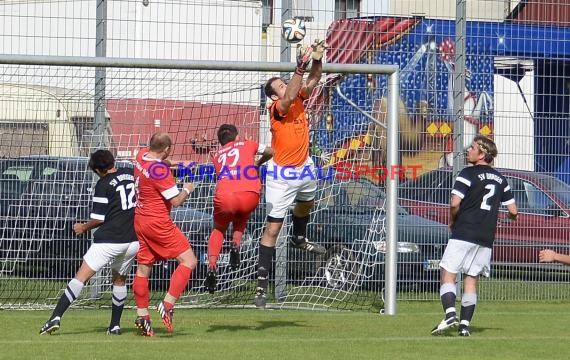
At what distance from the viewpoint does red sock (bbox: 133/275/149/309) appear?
1265 centimetres

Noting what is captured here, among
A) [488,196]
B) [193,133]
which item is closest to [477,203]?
[488,196]

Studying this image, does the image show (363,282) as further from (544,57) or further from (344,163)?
(544,57)

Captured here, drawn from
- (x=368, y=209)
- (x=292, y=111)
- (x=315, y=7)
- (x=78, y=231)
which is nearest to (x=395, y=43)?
(x=315, y=7)

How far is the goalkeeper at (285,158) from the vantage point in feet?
43.9

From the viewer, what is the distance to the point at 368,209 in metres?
16.8

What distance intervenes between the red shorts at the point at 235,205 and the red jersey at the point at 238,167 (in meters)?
0.06

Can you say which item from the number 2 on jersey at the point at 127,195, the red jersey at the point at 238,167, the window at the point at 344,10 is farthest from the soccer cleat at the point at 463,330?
the window at the point at 344,10

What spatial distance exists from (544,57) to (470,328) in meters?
5.88

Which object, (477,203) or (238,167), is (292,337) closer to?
(238,167)

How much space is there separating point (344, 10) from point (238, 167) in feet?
16.6

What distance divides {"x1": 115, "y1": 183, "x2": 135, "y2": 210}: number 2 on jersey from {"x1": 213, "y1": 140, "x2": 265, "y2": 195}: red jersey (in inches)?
40.5

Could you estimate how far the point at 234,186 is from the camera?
530 inches

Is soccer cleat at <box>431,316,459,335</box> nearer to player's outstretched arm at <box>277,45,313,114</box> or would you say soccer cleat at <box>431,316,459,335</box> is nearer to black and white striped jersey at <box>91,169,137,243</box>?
player's outstretched arm at <box>277,45,313,114</box>

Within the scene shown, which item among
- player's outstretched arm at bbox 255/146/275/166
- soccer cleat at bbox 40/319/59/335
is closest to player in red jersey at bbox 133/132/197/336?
soccer cleat at bbox 40/319/59/335
